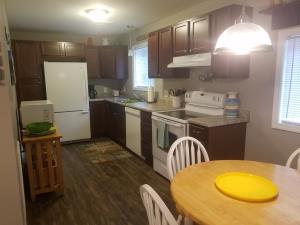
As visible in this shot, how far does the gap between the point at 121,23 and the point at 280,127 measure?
3.30 metres

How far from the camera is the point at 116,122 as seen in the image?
471 centimetres

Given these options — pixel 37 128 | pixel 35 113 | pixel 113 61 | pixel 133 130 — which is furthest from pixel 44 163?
pixel 113 61

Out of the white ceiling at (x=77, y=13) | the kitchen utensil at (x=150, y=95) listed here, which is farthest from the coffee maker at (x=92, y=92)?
the kitchen utensil at (x=150, y=95)

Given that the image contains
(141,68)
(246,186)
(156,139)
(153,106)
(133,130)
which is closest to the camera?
(246,186)

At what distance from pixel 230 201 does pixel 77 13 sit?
3.45 m

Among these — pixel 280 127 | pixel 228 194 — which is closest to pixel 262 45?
pixel 228 194

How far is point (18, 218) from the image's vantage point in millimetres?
1741

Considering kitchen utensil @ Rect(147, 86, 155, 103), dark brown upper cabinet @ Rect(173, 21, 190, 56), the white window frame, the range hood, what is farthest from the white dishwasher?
the white window frame

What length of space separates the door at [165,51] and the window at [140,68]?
1.00 metres

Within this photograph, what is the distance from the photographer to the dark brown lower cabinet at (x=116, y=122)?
14.5 feet

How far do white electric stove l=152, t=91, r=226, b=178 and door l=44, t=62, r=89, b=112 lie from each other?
6.79 ft

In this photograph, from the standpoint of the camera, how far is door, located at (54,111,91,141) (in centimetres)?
461

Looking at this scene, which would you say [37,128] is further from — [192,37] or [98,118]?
[98,118]

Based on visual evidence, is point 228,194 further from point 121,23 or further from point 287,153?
point 121,23
